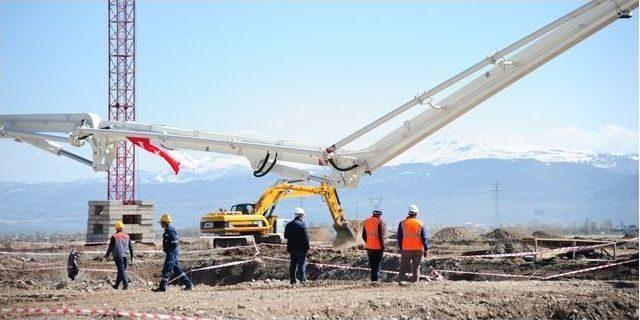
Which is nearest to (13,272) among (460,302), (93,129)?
(93,129)

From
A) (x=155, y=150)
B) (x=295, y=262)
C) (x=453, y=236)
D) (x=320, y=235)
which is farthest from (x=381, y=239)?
(x=453, y=236)

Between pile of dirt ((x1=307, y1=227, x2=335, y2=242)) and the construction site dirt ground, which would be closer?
the construction site dirt ground

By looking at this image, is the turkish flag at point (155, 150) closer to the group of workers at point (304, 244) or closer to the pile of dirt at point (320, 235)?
the group of workers at point (304, 244)

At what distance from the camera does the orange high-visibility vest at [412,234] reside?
79.5ft

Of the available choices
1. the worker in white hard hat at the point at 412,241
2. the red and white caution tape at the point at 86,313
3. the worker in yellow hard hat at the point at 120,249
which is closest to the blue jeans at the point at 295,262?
the worker in white hard hat at the point at 412,241

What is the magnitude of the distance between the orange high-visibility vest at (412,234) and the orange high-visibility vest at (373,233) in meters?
0.57

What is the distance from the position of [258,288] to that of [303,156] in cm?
512

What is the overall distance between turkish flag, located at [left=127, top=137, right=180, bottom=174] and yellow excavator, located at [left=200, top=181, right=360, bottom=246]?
12.9 metres

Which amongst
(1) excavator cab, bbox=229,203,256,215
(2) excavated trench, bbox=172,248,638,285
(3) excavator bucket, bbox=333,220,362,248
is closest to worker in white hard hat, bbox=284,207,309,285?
(2) excavated trench, bbox=172,248,638,285

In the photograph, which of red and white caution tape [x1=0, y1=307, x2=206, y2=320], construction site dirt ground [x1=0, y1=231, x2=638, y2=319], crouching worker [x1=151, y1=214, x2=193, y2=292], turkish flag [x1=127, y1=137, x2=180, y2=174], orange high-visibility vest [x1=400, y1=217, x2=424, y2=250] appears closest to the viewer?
red and white caution tape [x1=0, y1=307, x2=206, y2=320]

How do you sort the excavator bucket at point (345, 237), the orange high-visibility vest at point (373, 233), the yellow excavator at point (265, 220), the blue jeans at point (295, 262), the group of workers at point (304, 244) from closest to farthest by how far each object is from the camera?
the group of workers at point (304, 244)
the orange high-visibility vest at point (373, 233)
the blue jeans at point (295, 262)
the yellow excavator at point (265, 220)
the excavator bucket at point (345, 237)

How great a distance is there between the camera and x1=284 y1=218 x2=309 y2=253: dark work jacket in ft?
80.5

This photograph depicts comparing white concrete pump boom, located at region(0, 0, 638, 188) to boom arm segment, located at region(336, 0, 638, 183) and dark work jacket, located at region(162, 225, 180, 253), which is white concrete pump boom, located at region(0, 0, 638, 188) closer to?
boom arm segment, located at region(336, 0, 638, 183)

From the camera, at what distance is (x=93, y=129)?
29.1 metres
